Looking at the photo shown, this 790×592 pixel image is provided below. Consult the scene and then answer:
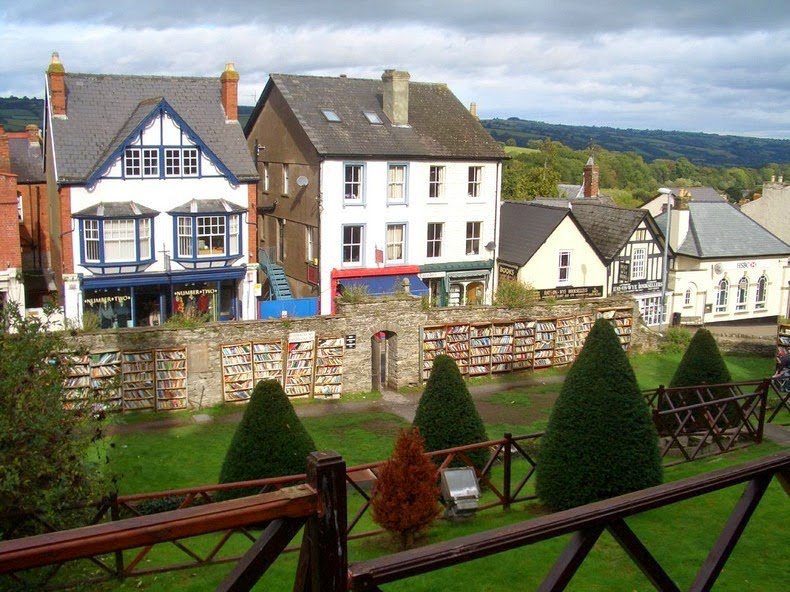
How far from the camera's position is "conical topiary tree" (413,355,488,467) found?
17.5 metres

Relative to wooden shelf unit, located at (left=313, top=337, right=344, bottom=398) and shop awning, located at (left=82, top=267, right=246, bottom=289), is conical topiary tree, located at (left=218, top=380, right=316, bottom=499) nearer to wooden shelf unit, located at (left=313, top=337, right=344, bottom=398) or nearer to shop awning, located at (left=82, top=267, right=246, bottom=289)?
wooden shelf unit, located at (left=313, top=337, right=344, bottom=398)

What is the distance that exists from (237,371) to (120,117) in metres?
14.4

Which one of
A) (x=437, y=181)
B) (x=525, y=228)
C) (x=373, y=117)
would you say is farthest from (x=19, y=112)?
(x=525, y=228)

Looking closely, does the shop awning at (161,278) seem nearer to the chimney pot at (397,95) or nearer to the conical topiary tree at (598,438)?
the chimney pot at (397,95)

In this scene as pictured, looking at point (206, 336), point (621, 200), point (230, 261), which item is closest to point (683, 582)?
point (206, 336)

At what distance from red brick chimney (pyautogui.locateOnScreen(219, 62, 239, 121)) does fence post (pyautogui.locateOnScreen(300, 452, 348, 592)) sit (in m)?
34.9

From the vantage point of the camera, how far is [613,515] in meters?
3.38

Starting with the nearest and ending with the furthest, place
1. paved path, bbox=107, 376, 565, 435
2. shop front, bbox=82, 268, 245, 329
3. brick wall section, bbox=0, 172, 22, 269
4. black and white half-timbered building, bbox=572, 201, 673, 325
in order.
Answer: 1. paved path, bbox=107, 376, 565, 435
2. brick wall section, bbox=0, 172, 22, 269
3. shop front, bbox=82, 268, 245, 329
4. black and white half-timbered building, bbox=572, 201, 673, 325

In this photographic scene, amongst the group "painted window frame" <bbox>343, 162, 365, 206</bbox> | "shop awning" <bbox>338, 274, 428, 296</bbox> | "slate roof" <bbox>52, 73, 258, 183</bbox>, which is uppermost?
"slate roof" <bbox>52, 73, 258, 183</bbox>

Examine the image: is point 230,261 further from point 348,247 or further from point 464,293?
point 464,293

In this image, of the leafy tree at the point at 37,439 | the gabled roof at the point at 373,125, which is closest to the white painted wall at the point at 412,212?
the gabled roof at the point at 373,125

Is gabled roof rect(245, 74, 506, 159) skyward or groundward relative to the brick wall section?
skyward

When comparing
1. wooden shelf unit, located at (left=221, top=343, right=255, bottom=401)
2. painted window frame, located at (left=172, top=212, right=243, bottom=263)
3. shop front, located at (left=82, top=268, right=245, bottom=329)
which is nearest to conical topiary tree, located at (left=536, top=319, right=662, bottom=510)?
wooden shelf unit, located at (left=221, top=343, right=255, bottom=401)

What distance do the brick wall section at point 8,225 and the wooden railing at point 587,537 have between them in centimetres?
3140
